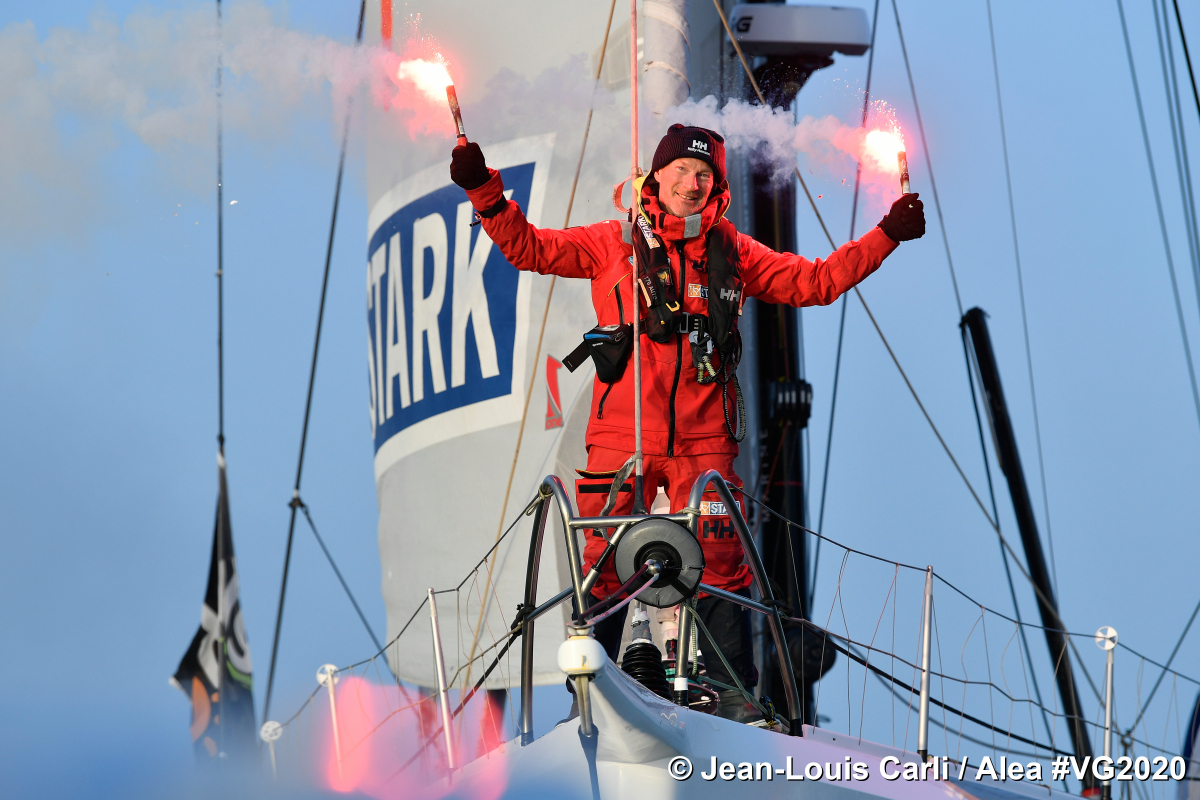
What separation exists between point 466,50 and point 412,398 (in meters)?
2.08

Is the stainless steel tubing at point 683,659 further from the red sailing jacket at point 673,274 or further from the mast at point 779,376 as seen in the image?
the mast at point 779,376

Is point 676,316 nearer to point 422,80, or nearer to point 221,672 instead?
point 422,80

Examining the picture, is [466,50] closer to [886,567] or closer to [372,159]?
[372,159]

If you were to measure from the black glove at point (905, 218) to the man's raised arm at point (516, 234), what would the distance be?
2.69 feet

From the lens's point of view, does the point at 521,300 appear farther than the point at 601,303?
Yes

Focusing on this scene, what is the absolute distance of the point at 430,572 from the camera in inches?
267

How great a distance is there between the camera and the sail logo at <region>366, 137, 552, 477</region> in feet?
21.4

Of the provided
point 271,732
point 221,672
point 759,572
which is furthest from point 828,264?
point 221,672

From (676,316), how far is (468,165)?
0.71 m

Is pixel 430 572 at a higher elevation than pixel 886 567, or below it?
below

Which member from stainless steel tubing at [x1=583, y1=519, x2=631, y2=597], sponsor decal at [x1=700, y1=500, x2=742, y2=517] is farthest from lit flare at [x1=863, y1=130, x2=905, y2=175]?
stainless steel tubing at [x1=583, y1=519, x2=631, y2=597]

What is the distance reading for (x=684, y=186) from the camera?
3404mm

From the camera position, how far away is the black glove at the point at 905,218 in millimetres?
3293

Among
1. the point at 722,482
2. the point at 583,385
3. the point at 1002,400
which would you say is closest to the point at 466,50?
the point at 583,385
